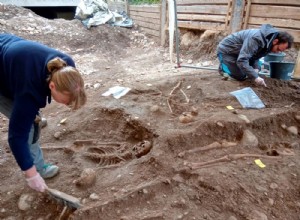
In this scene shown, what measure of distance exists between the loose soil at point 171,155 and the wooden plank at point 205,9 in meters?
2.13

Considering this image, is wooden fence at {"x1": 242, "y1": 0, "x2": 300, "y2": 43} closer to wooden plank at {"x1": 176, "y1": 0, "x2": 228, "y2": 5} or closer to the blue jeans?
wooden plank at {"x1": 176, "y1": 0, "x2": 228, "y2": 5}

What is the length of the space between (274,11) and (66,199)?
440cm

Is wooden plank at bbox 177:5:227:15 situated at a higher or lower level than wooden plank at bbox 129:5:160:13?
higher

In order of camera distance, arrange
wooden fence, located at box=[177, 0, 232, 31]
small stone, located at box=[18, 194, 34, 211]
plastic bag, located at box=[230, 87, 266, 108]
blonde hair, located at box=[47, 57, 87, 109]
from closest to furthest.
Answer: blonde hair, located at box=[47, 57, 87, 109] → small stone, located at box=[18, 194, 34, 211] → plastic bag, located at box=[230, 87, 266, 108] → wooden fence, located at box=[177, 0, 232, 31]

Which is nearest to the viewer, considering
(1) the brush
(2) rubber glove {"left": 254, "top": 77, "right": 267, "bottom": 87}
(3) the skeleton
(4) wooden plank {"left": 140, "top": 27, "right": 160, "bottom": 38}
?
(1) the brush

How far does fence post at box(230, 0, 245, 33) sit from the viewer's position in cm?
488

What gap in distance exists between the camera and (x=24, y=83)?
53.2 inches

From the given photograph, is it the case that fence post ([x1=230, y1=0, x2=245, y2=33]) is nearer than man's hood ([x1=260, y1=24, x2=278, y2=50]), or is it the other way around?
man's hood ([x1=260, y1=24, x2=278, y2=50])

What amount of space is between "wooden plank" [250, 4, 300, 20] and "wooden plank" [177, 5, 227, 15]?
2.27 ft

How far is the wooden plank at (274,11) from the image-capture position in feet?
13.7

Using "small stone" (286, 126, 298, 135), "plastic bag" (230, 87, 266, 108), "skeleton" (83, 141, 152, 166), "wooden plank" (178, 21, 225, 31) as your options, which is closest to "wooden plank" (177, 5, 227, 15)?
"wooden plank" (178, 21, 225, 31)

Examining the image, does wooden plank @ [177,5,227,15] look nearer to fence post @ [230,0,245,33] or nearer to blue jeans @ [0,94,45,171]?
fence post @ [230,0,245,33]

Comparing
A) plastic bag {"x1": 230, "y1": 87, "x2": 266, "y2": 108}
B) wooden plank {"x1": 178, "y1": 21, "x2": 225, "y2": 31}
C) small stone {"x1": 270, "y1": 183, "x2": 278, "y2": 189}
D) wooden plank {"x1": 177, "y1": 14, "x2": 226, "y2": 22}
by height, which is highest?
wooden plank {"x1": 177, "y1": 14, "x2": 226, "y2": 22}

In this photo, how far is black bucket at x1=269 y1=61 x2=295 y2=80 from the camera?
3.38 meters
